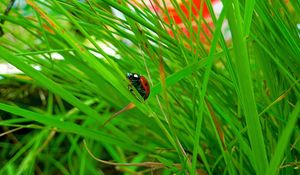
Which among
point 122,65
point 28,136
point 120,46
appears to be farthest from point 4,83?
point 120,46

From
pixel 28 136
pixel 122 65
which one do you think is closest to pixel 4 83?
pixel 28 136

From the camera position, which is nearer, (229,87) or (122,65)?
(229,87)

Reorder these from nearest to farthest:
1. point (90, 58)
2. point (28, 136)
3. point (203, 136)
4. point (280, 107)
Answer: point (90, 58), point (280, 107), point (203, 136), point (28, 136)

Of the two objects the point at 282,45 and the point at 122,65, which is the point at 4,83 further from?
the point at 282,45

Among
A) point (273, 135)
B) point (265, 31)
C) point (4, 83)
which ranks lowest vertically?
point (273, 135)

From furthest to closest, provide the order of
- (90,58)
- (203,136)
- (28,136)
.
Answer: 1. (28,136)
2. (203,136)
3. (90,58)

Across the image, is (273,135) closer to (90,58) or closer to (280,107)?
(280,107)

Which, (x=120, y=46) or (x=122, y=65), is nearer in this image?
(x=120, y=46)

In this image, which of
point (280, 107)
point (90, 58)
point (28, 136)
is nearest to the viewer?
point (90, 58)

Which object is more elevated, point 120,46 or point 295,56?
point 120,46

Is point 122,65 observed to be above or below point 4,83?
below
